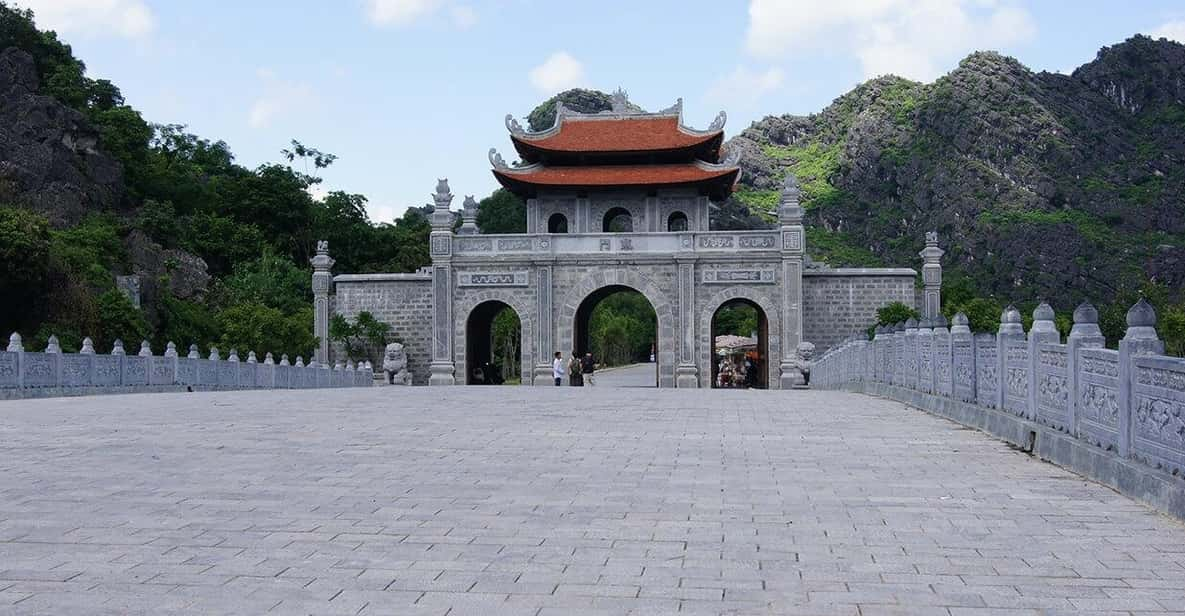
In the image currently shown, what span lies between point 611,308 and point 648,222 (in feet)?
112

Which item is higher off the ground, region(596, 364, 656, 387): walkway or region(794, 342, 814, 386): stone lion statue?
region(794, 342, 814, 386): stone lion statue

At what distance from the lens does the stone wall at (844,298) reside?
35.6m

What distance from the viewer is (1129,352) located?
22.2ft

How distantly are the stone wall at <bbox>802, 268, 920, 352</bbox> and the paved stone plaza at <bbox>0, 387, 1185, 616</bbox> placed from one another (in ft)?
84.0

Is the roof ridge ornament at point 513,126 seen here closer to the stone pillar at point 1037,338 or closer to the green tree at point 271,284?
the green tree at point 271,284

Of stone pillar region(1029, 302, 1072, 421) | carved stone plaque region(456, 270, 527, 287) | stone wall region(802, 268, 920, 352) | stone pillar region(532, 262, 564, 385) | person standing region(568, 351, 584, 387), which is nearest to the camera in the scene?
stone pillar region(1029, 302, 1072, 421)

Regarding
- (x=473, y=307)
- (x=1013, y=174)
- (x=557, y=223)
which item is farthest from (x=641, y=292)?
(x=1013, y=174)

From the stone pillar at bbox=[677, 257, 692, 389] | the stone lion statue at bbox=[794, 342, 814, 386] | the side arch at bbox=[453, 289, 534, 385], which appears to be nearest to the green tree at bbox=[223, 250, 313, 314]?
the side arch at bbox=[453, 289, 534, 385]

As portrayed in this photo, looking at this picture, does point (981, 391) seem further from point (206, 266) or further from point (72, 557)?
point (206, 266)

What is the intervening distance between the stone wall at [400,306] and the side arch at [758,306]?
9.12 metres

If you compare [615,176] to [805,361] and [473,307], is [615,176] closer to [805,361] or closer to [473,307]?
[473,307]

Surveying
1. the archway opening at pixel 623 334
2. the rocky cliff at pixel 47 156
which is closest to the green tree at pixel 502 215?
the archway opening at pixel 623 334

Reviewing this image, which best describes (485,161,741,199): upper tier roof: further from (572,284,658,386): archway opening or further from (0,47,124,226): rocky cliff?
(0,47,124,226): rocky cliff

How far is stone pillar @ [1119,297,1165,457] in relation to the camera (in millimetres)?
6698
